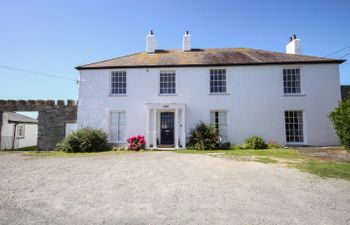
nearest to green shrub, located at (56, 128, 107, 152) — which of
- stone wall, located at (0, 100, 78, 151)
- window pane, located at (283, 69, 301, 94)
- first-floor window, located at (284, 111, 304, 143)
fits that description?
stone wall, located at (0, 100, 78, 151)

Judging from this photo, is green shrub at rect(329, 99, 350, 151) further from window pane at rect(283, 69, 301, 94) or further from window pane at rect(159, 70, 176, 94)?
window pane at rect(159, 70, 176, 94)

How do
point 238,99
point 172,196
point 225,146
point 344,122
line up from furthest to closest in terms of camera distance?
point 238,99 → point 225,146 → point 344,122 → point 172,196

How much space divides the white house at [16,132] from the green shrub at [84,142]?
8.90 metres

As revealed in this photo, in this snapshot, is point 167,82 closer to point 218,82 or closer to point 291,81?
point 218,82

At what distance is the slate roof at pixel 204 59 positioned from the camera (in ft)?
58.3

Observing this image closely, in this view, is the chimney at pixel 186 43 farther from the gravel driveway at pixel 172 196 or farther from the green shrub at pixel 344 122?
the gravel driveway at pixel 172 196

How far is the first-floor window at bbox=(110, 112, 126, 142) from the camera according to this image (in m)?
18.0

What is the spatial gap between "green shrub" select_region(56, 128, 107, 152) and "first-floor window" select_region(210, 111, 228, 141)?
27.5ft

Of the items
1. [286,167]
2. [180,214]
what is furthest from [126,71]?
[180,214]

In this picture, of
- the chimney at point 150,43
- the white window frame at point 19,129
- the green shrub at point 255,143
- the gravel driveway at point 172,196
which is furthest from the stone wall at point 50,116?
the green shrub at point 255,143

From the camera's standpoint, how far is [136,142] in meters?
16.7

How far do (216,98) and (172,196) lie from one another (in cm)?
1259

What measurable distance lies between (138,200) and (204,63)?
550 inches

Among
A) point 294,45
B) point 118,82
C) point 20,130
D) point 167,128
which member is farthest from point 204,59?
point 20,130
